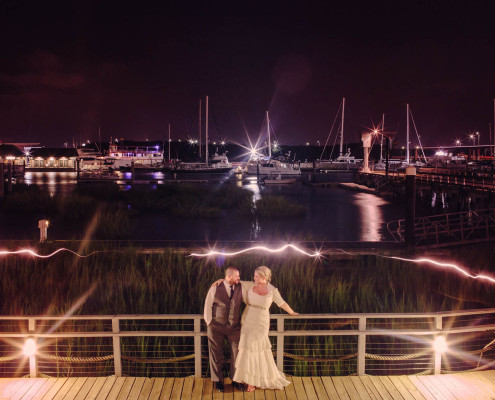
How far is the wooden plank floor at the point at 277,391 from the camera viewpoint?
6.29 m

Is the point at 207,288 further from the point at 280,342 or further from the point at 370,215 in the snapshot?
the point at 370,215

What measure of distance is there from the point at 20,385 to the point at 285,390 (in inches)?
145

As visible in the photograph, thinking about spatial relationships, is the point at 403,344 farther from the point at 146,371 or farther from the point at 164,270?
the point at 164,270

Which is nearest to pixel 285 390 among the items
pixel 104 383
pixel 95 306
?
pixel 104 383

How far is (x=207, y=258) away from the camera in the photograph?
50.0 feet

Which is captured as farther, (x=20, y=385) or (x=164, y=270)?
(x=164, y=270)

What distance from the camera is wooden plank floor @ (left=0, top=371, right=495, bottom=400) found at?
6293 mm

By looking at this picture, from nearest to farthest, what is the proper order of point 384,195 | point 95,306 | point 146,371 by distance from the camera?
point 146,371, point 95,306, point 384,195

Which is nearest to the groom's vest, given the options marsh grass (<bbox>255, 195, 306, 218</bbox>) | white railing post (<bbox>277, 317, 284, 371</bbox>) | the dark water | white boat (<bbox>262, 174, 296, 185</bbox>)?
white railing post (<bbox>277, 317, 284, 371</bbox>)

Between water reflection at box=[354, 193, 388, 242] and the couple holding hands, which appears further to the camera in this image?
water reflection at box=[354, 193, 388, 242]

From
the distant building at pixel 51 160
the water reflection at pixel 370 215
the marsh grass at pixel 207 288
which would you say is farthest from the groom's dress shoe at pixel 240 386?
the distant building at pixel 51 160

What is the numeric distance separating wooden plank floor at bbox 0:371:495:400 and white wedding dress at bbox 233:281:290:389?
0.86 ft

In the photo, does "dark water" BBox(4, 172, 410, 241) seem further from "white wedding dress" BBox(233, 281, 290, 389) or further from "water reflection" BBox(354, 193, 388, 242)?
"white wedding dress" BBox(233, 281, 290, 389)

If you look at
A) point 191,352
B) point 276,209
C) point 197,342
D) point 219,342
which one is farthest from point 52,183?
point 219,342
